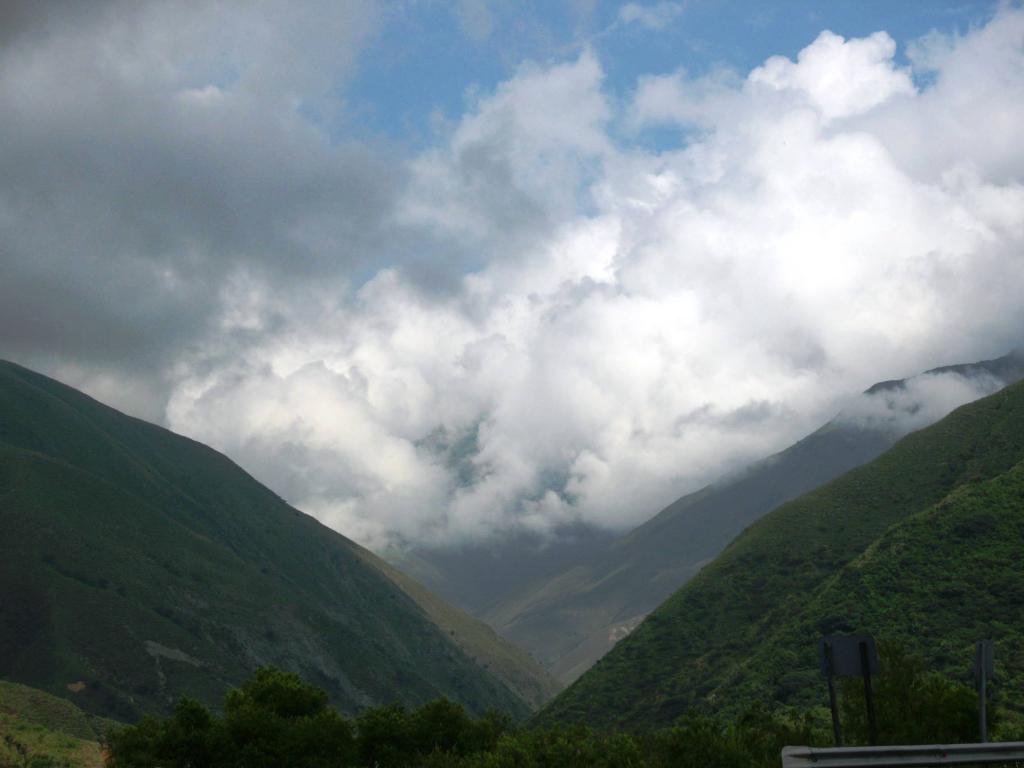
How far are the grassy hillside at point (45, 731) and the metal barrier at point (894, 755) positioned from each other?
64.6 metres

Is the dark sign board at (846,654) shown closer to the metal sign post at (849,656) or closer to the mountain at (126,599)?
the metal sign post at (849,656)

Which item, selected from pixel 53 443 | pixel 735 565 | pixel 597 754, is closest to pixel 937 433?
pixel 735 565

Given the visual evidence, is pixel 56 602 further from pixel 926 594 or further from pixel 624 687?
pixel 926 594

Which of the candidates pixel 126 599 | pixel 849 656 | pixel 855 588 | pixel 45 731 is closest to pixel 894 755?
pixel 849 656

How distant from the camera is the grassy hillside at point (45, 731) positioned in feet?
218

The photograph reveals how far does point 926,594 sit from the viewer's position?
70.1 meters

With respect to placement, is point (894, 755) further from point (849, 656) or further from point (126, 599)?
point (126, 599)

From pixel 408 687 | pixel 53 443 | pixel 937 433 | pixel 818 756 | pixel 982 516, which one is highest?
pixel 53 443

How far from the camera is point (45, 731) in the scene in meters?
73.9

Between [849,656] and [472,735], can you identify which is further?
[472,735]

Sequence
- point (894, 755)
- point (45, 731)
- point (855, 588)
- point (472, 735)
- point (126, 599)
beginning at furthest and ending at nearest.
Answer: point (126, 599)
point (855, 588)
point (45, 731)
point (472, 735)
point (894, 755)

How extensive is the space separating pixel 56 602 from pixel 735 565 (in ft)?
288

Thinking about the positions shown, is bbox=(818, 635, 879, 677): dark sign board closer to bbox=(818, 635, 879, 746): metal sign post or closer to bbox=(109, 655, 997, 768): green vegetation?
bbox=(818, 635, 879, 746): metal sign post

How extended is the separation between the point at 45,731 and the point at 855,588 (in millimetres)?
66992
